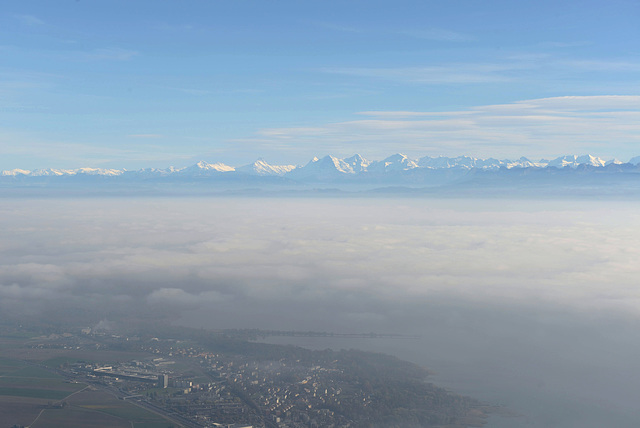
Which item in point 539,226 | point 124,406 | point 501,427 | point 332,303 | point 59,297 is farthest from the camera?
point 539,226

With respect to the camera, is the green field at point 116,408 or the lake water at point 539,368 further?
the lake water at point 539,368

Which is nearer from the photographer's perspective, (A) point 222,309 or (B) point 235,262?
(A) point 222,309

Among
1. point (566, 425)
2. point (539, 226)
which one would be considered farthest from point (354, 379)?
point (539, 226)

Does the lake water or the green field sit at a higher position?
the lake water

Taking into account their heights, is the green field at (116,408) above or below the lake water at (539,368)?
below

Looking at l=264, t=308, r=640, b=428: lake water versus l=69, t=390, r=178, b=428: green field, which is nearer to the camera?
l=69, t=390, r=178, b=428: green field

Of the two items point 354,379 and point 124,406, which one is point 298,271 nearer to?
point 354,379

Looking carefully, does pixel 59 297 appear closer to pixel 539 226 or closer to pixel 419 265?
pixel 419 265

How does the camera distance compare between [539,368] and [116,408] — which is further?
[539,368]

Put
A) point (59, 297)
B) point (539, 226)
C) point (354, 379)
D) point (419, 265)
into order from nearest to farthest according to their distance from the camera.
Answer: point (354, 379)
point (59, 297)
point (419, 265)
point (539, 226)

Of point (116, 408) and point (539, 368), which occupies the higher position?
point (539, 368)
